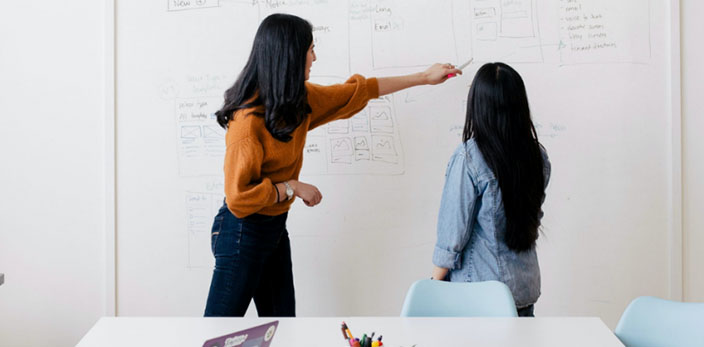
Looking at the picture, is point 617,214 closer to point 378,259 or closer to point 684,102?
point 684,102

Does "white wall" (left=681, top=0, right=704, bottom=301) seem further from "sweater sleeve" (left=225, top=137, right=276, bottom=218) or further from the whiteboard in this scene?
"sweater sleeve" (left=225, top=137, right=276, bottom=218)

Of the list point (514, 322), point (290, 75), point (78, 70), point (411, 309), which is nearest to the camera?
point (514, 322)

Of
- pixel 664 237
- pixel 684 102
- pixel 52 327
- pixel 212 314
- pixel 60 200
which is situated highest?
pixel 684 102

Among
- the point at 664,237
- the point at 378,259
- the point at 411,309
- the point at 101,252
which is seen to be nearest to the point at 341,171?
the point at 378,259

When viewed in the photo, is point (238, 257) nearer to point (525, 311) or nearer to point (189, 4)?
point (525, 311)

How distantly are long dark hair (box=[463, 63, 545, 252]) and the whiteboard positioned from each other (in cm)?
76

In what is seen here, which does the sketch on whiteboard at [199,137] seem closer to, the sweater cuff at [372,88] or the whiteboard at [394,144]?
the whiteboard at [394,144]

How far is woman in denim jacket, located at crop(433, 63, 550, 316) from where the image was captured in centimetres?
187

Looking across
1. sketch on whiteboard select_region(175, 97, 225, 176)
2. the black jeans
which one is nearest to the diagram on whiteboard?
sketch on whiteboard select_region(175, 97, 225, 176)

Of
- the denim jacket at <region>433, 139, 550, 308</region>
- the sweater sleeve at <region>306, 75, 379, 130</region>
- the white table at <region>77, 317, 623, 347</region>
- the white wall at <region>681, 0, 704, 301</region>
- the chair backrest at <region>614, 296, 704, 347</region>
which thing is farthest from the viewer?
the white wall at <region>681, 0, 704, 301</region>

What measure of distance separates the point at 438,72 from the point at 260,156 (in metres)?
0.95

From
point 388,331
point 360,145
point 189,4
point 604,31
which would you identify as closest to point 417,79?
point 360,145

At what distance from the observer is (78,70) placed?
2.76 m

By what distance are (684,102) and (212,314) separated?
222 cm
